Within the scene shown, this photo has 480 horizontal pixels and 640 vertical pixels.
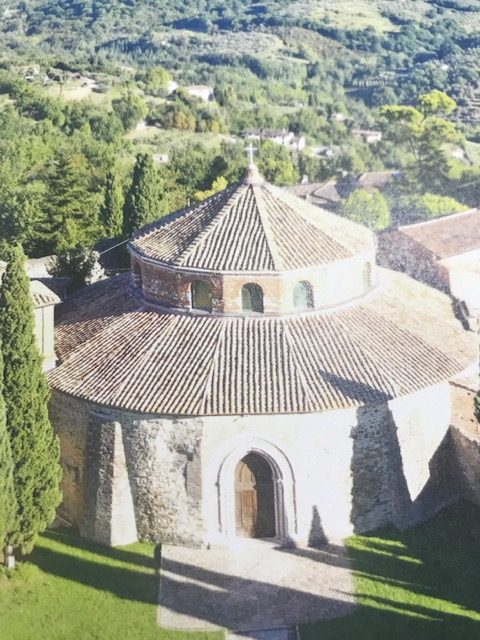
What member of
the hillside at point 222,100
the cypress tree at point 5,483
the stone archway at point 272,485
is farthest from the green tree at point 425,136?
the cypress tree at point 5,483

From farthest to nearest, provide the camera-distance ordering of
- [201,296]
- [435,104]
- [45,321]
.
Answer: [435,104], [201,296], [45,321]

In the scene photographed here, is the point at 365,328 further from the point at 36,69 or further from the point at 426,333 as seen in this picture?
the point at 36,69

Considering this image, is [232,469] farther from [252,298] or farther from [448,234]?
[448,234]

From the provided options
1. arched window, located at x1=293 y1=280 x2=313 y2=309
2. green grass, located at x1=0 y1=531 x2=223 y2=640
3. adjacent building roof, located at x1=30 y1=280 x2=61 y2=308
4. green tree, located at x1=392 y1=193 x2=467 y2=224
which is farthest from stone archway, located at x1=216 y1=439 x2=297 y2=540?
green tree, located at x1=392 y1=193 x2=467 y2=224

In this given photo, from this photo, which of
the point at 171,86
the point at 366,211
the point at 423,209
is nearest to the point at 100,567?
the point at 366,211

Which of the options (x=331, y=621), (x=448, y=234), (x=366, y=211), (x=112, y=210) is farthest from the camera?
(x=366, y=211)

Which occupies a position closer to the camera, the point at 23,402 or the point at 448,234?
the point at 23,402
